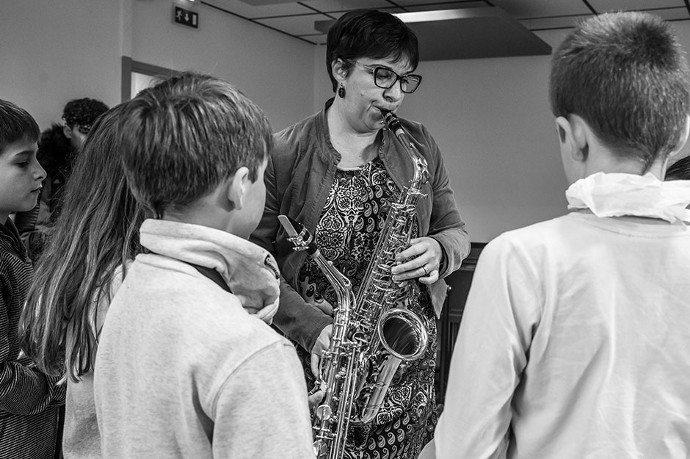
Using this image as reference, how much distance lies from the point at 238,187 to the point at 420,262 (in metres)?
0.88

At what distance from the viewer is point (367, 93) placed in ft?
5.91

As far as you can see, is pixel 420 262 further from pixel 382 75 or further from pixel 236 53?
pixel 236 53

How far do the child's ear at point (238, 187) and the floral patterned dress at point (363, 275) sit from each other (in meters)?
0.83

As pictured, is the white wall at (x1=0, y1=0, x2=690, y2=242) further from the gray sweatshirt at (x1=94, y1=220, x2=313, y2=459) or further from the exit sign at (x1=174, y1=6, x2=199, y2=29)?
the gray sweatshirt at (x1=94, y1=220, x2=313, y2=459)

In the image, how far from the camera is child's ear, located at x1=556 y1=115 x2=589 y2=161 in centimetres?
97

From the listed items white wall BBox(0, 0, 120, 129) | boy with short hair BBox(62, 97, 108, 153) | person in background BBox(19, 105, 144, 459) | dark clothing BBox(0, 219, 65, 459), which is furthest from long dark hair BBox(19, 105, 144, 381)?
white wall BBox(0, 0, 120, 129)

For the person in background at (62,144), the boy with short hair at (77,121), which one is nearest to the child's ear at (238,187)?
the person in background at (62,144)

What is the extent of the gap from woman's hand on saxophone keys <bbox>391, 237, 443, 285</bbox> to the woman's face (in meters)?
0.32

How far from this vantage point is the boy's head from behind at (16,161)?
5.52 ft

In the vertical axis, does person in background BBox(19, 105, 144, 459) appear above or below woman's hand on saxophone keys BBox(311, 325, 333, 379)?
above

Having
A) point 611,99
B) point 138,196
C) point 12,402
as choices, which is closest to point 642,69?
point 611,99

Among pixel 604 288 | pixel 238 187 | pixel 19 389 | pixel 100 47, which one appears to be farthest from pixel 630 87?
pixel 100 47

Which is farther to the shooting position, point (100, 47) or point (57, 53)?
point (100, 47)

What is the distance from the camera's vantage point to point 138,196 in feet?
3.22
